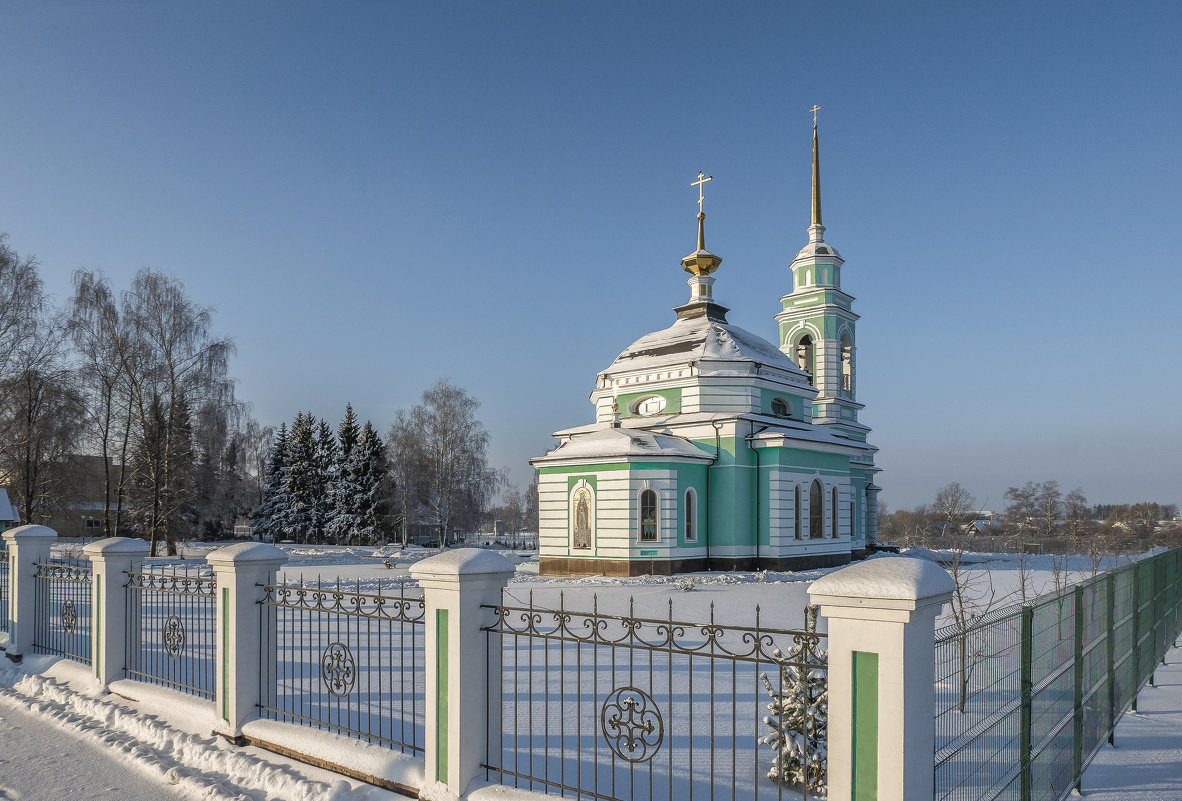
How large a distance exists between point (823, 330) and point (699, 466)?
35.5ft

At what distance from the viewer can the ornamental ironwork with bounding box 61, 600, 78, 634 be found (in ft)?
27.7

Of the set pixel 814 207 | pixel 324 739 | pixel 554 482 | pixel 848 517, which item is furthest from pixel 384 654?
pixel 814 207

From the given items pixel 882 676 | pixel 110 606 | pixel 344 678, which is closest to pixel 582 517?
pixel 110 606

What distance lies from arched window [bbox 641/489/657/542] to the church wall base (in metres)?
0.64

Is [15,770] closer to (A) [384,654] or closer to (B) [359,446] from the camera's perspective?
(A) [384,654]

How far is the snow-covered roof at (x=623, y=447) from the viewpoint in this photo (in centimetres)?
1977

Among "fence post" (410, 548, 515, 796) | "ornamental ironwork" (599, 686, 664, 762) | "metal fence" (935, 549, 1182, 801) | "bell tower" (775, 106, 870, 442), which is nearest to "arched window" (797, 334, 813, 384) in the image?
"bell tower" (775, 106, 870, 442)

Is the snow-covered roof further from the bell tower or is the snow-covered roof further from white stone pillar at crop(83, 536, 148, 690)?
white stone pillar at crop(83, 536, 148, 690)

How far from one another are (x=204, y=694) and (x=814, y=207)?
93.5 feet

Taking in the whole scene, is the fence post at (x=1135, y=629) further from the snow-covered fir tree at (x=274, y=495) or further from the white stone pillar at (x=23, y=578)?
the snow-covered fir tree at (x=274, y=495)

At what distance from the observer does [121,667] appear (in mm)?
7312

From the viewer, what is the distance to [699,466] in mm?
21188

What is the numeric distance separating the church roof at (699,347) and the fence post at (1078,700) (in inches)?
708

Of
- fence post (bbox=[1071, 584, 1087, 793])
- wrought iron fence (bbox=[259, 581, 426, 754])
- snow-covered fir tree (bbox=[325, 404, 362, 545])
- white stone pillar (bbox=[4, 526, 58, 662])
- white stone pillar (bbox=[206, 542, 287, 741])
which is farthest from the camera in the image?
snow-covered fir tree (bbox=[325, 404, 362, 545])
